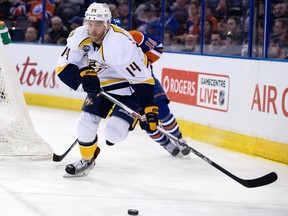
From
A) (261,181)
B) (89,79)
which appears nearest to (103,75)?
(89,79)

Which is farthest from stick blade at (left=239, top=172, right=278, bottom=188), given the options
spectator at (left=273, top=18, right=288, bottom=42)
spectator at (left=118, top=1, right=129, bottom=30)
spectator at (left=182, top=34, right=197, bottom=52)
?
spectator at (left=118, top=1, right=129, bottom=30)

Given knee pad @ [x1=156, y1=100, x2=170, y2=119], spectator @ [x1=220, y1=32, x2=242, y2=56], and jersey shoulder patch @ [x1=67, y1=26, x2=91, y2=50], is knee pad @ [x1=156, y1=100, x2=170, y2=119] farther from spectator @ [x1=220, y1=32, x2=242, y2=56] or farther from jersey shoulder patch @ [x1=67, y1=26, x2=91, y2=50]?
jersey shoulder patch @ [x1=67, y1=26, x2=91, y2=50]

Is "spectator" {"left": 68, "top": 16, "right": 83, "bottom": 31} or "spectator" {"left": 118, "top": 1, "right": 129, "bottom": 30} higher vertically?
"spectator" {"left": 118, "top": 1, "right": 129, "bottom": 30}

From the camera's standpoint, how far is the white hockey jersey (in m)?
4.56

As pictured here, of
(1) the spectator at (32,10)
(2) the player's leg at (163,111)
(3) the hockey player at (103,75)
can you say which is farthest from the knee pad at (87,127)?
(1) the spectator at (32,10)

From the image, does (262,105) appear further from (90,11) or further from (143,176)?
(90,11)

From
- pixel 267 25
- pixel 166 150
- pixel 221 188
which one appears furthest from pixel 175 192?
pixel 267 25

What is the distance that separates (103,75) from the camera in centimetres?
489

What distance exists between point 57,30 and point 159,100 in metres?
3.60

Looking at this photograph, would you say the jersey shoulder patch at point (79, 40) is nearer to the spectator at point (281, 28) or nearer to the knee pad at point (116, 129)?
the knee pad at point (116, 129)

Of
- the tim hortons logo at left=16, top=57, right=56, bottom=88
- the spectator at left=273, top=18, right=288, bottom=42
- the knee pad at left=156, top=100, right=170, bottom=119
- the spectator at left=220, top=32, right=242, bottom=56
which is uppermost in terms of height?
the spectator at left=273, top=18, right=288, bottom=42

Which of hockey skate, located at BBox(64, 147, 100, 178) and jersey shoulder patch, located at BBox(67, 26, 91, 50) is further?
hockey skate, located at BBox(64, 147, 100, 178)

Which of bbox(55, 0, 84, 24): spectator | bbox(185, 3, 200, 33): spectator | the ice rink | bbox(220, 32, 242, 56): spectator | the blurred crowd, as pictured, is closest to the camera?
the ice rink

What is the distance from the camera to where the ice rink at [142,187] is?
406cm
